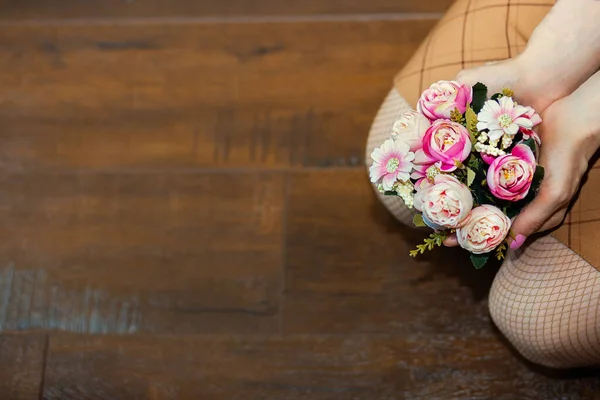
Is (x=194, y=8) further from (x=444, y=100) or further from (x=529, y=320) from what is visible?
(x=529, y=320)

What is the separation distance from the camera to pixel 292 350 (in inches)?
43.9

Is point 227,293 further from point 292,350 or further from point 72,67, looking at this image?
point 72,67

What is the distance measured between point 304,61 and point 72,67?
20.7 inches

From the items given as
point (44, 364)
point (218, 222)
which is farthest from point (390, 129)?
point (44, 364)

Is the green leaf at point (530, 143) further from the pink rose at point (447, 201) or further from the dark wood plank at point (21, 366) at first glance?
the dark wood plank at point (21, 366)

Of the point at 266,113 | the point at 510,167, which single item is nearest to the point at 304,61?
the point at 266,113

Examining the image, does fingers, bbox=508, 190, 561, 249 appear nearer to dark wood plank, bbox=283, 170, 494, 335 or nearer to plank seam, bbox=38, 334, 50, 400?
dark wood plank, bbox=283, 170, 494, 335

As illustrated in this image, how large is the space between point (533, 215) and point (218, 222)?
2.15ft

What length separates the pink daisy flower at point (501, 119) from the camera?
66 cm

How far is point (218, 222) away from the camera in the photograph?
121cm

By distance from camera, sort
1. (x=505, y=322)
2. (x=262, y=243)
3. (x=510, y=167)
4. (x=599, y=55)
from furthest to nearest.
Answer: (x=262, y=243)
(x=505, y=322)
(x=599, y=55)
(x=510, y=167)

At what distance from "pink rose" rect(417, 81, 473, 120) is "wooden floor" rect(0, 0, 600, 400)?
0.49m

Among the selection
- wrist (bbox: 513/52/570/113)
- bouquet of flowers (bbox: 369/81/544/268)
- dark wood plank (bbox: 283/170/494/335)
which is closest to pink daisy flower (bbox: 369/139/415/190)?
bouquet of flowers (bbox: 369/81/544/268)

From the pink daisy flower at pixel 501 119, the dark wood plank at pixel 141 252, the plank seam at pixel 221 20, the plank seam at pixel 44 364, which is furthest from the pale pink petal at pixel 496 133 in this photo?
the plank seam at pixel 44 364
